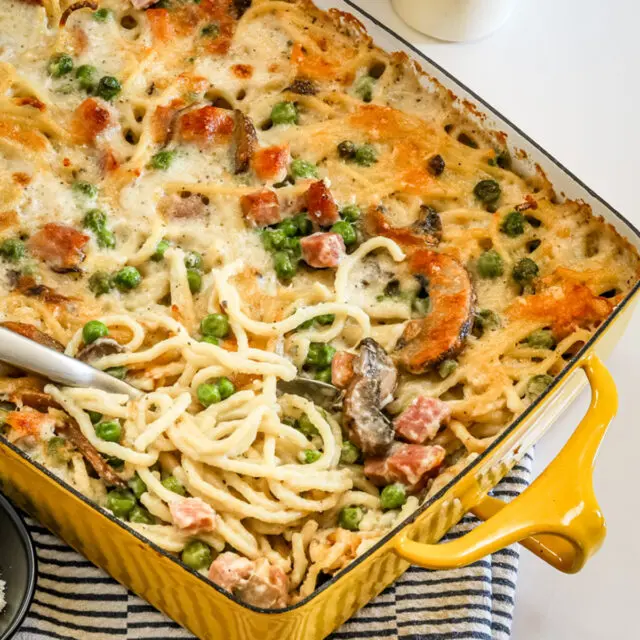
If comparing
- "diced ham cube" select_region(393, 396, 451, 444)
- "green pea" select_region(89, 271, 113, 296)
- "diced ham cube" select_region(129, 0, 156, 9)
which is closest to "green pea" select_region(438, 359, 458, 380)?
"diced ham cube" select_region(393, 396, 451, 444)

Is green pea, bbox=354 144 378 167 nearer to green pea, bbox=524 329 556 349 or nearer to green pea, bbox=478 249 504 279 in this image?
green pea, bbox=478 249 504 279

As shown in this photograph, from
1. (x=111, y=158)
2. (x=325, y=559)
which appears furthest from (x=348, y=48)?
(x=325, y=559)

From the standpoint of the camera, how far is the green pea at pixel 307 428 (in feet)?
12.6

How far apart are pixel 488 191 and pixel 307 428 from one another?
126 cm

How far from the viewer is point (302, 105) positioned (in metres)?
4.69

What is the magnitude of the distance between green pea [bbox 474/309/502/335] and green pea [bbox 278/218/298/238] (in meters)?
0.78

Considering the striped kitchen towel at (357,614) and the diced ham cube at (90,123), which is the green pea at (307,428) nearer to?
the striped kitchen towel at (357,614)

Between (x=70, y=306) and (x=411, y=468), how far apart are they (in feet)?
4.49

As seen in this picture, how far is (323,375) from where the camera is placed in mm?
3994

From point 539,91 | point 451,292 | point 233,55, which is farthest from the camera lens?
point 539,91

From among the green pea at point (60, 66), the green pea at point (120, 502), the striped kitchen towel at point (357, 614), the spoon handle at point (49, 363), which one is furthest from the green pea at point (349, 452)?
the green pea at point (60, 66)

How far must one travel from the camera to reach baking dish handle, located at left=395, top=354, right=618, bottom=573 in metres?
3.30

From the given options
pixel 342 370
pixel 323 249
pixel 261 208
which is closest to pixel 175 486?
pixel 342 370

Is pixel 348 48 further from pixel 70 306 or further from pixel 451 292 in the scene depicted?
pixel 70 306
